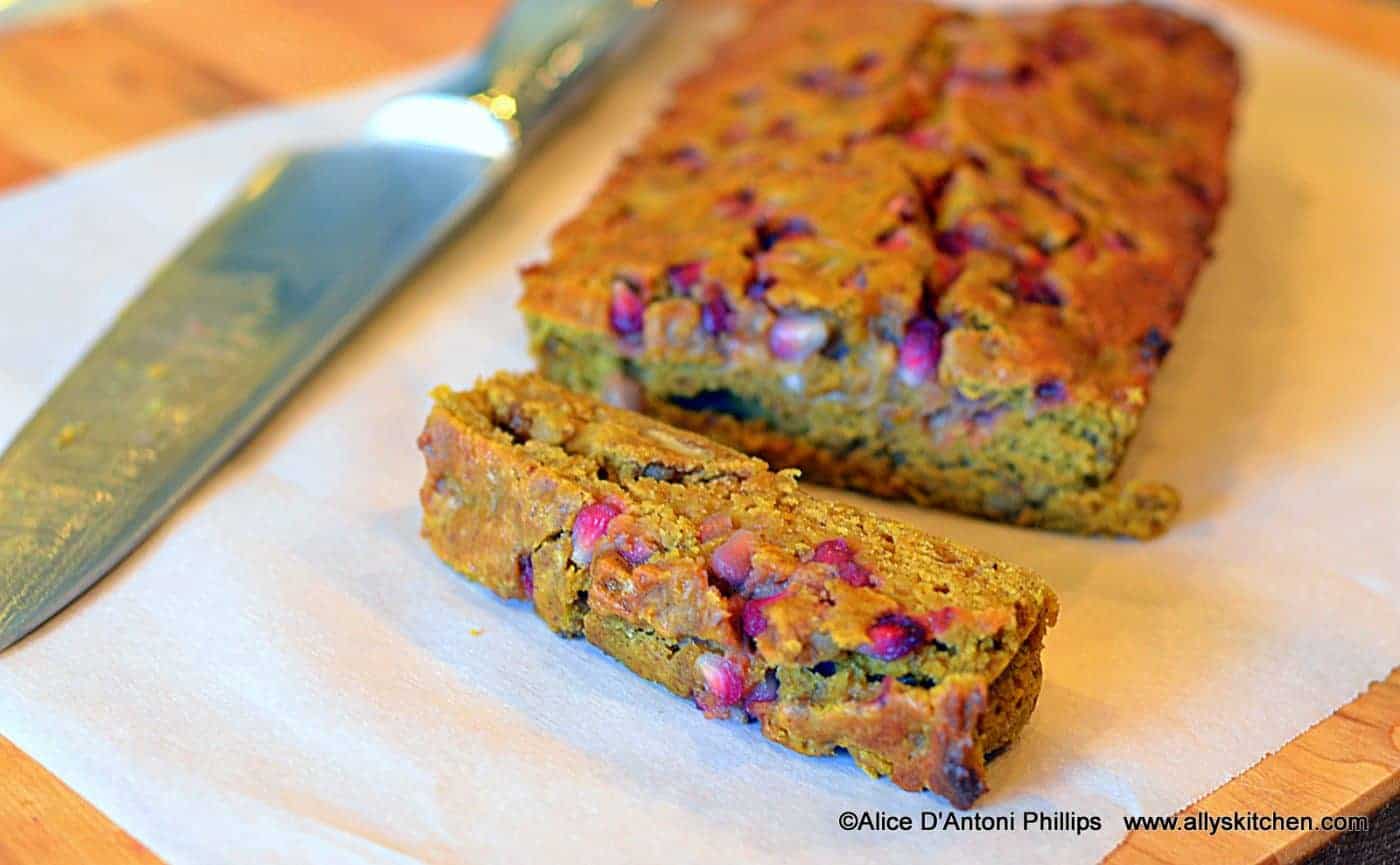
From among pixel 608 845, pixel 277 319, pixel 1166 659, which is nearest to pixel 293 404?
pixel 277 319

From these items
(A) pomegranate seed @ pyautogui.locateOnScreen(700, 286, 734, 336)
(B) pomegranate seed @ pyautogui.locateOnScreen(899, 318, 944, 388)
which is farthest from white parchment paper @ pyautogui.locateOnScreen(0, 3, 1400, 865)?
(A) pomegranate seed @ pyautogui.locateOnScreen(700, 286, 734, 336)

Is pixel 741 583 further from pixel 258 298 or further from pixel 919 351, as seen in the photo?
pixel 258 298

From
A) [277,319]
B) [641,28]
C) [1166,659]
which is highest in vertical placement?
[641,28]

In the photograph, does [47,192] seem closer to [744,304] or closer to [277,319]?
[277,319]

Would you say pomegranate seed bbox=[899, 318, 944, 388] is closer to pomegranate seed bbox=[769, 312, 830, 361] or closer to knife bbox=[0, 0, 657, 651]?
pomegranate seed bbox=[769, 312, 830, 361]

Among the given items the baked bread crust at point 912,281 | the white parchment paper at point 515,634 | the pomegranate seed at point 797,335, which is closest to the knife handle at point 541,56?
the white parchment paper at point 515,634

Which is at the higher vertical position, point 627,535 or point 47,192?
point 627,535

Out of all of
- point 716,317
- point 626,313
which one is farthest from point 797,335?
point 626,313
